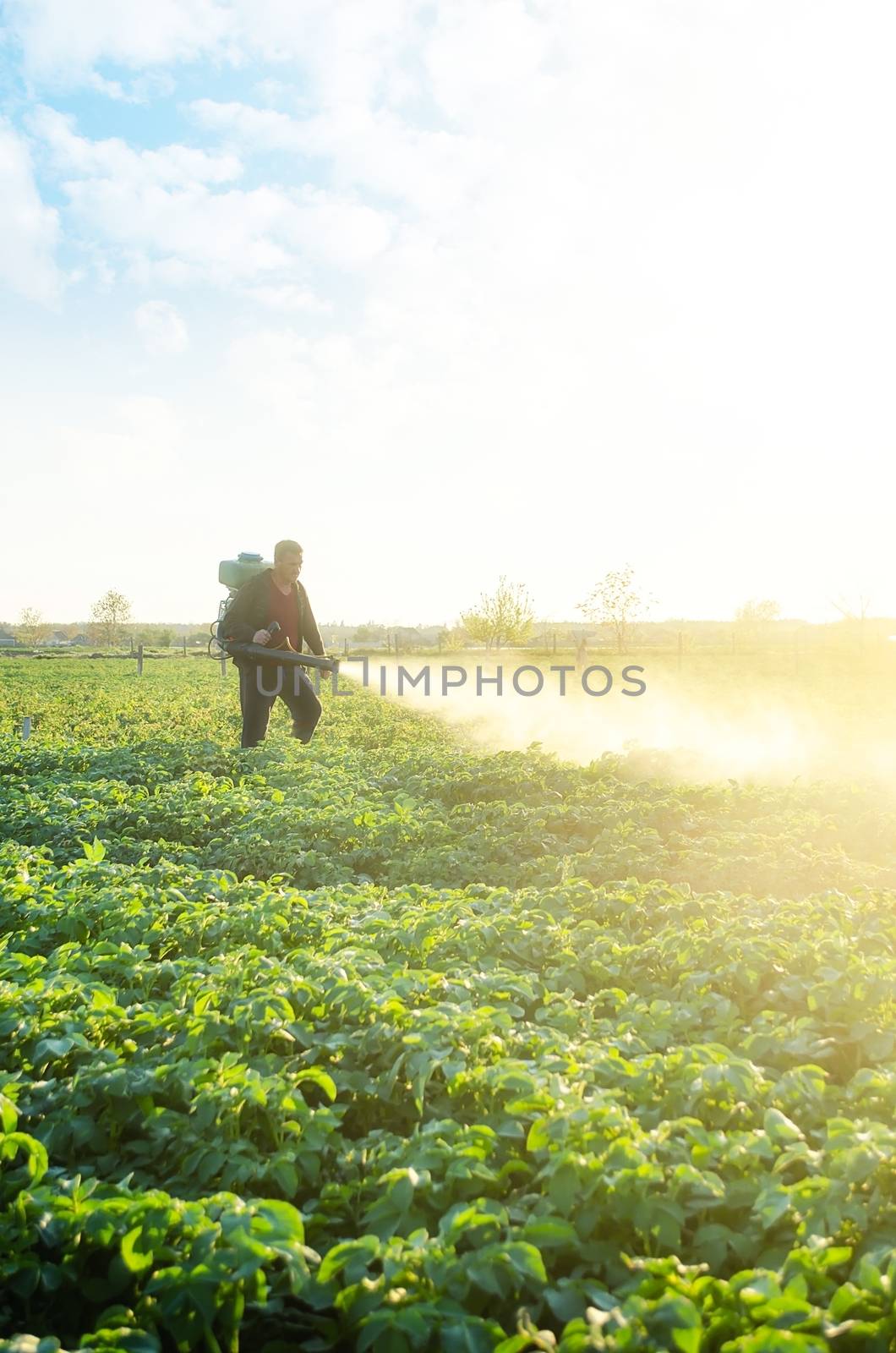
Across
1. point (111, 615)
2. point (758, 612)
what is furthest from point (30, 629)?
point (758, 612)

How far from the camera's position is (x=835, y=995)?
3609mm

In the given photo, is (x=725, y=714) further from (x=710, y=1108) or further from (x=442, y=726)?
(x=710, y=1108)

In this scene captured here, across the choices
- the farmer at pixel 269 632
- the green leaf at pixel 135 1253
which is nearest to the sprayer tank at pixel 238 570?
the farmer at pixel 269 632

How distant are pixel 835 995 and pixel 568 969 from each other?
107cm

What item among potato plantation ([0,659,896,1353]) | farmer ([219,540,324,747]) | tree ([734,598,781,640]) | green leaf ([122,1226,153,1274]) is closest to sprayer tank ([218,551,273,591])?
farmer ([219,540,324,747])

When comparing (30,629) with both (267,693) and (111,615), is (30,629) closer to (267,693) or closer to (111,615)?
(111,615)

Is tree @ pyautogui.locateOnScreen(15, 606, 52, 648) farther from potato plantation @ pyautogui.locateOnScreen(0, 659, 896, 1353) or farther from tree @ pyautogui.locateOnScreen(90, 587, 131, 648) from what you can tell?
potato plantation @ pyautogui.locateOnScreen(0, 659, 896, 1353)

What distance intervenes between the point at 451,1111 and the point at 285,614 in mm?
8630

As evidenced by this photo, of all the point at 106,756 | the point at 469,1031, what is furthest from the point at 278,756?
the point at 469,1031

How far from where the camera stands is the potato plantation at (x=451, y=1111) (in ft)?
7.16

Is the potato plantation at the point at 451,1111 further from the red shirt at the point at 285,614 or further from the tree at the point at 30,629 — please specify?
the tree at the point at 30,629

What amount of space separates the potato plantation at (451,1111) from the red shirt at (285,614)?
5.42m

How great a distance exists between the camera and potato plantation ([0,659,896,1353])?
2.18 meters

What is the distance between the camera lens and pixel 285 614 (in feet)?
37.1
